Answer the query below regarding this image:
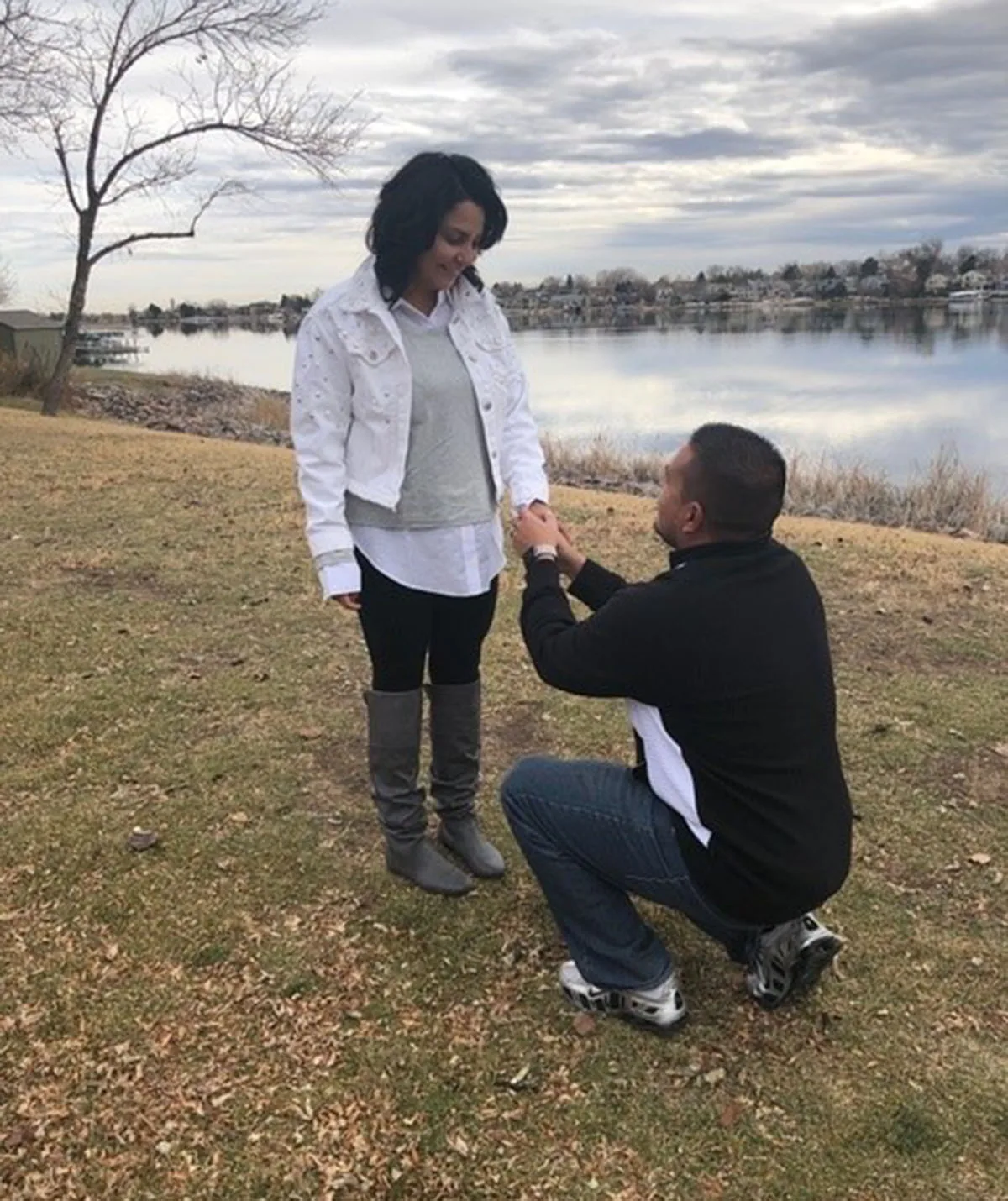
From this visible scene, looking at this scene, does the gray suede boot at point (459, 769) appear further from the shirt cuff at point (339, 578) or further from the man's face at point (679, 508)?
the man's face at point (679, 508)

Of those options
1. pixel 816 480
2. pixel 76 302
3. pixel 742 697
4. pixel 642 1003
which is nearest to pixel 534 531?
pixel 742 697

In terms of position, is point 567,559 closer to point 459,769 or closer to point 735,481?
point 735,481

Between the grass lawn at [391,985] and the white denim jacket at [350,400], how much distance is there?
107 centimetres

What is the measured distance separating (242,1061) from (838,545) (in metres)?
5.53

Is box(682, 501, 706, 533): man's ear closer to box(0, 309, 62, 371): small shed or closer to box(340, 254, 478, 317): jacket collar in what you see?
box(340, 254, 478, 317): jacket collar

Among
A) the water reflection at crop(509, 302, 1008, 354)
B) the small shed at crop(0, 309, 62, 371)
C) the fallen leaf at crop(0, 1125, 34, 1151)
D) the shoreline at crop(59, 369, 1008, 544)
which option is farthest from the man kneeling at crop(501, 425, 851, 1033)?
the water reflection at crop(509, 302, 1008, 354)

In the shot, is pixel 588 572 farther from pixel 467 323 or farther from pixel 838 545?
pixel 838 545

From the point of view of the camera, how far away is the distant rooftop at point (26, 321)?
27472 mm

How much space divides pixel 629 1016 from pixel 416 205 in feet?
6.18

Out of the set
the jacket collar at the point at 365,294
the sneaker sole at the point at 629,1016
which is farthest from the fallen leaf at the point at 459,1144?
the jacket collar at the point at 365,294

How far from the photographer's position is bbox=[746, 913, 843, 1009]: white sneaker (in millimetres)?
2354

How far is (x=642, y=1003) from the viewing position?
238 centimetres

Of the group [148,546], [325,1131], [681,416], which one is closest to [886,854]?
[325,1131]

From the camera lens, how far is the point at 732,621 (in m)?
2.02
